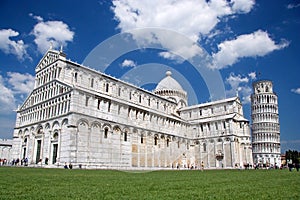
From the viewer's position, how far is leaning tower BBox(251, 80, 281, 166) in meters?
72.1

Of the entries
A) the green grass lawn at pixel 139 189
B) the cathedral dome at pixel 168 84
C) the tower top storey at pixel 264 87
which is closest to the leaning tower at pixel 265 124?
the tower top storey at pixel 264 87

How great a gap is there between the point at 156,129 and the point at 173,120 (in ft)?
23.7

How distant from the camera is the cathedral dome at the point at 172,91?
204 ft

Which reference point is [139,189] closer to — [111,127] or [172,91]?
[111,127]

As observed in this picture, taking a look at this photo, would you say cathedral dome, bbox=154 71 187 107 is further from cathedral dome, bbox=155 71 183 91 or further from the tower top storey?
the tower top storey

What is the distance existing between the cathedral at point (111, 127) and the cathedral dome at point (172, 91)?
4.89 metres

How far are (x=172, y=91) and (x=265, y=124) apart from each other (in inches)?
1252

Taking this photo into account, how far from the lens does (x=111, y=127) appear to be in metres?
35.7

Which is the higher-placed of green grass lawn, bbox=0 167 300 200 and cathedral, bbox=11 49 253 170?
cathedral, bbox=11 49 253 170

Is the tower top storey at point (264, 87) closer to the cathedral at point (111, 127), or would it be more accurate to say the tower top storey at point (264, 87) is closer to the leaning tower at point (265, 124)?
the leaning tower at point (265, 124)

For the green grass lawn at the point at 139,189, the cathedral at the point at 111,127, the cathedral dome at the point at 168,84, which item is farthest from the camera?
the cathedral dome at the point at 168,84

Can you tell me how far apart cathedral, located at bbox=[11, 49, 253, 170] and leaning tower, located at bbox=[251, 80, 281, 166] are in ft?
80.6

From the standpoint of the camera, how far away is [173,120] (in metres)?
50.6

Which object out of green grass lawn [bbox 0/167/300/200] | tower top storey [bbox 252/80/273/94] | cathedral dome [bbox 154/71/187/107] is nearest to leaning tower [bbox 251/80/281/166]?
tower top storey [bbox 252/80/273/94]
